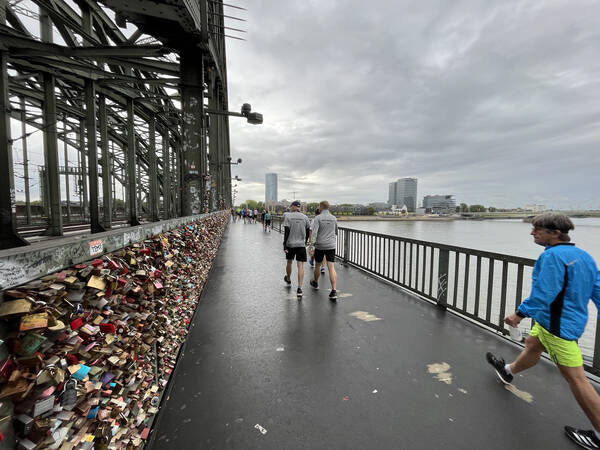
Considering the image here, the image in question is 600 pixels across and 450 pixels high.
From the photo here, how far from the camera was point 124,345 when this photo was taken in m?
1.74

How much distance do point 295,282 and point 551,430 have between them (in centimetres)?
476

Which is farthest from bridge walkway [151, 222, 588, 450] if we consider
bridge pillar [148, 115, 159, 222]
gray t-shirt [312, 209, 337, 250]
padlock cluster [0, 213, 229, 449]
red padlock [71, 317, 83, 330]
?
bridge pillar [148, 115, 159, 222]

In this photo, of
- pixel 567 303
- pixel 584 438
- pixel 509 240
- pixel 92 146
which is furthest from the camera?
pixel 509 240

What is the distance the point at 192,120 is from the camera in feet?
21.6

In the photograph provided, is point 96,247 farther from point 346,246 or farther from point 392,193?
point 392,193

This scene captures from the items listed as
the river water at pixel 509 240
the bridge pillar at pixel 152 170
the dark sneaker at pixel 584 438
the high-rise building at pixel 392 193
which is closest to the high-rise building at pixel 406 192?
the high-rise building at pixel 392 193

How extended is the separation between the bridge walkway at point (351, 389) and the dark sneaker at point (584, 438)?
80 millimetres

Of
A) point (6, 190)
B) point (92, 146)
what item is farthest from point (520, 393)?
point (92, 146)

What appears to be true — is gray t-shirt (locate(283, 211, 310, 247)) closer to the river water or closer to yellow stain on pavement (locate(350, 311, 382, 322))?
yellow stain on pavement (locate(350, 311, 382, 322))

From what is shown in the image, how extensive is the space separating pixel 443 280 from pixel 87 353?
4.92 m

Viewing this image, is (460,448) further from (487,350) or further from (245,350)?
(245,350)

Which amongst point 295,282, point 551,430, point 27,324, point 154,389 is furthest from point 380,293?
point 27,324

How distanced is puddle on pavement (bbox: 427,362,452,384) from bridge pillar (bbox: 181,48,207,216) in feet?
20.7

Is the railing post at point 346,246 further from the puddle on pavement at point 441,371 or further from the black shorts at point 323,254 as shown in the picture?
the puddle on pavement at point 441,371
